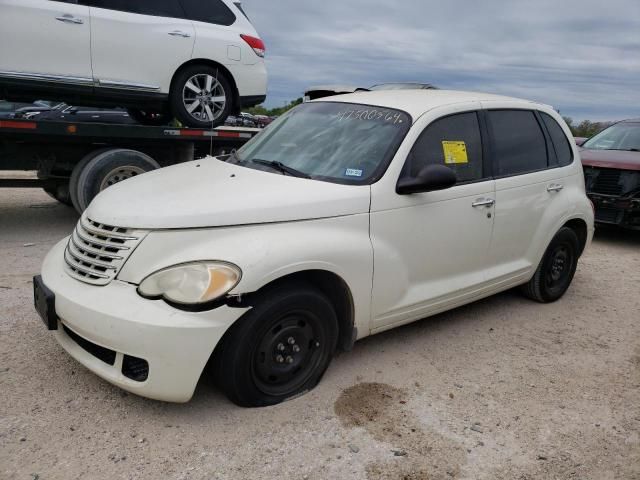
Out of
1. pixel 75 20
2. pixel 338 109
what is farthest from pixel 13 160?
pixel 338 109

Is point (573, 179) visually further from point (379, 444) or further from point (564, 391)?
point (379, 444)

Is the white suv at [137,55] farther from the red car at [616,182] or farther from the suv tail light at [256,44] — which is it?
the red car at [616,182]

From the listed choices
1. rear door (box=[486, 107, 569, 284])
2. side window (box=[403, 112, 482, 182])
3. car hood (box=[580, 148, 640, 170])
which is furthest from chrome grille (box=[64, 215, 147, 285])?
car hood (box=[580, 148, 640, 170])

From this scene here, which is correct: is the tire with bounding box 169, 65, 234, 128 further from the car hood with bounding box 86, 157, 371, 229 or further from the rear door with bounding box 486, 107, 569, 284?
the rear door with bounding box 486, 107, 569, 284

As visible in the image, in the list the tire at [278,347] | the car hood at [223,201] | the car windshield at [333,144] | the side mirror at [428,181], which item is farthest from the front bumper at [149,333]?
the side mirror at [428,181]

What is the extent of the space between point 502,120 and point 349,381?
7.57 ft

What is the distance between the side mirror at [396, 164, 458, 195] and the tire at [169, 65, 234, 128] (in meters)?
4.41

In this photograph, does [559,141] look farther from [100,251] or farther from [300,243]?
[100,251]

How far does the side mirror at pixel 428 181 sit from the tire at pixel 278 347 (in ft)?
2.77

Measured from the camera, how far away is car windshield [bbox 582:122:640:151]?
27.8 feet

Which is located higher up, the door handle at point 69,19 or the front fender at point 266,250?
the door handle at point 69,19

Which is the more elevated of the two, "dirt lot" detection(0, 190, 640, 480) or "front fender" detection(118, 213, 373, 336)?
"front fender" detection(118, 213, 373, 336)

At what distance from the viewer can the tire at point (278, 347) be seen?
288 centimetres

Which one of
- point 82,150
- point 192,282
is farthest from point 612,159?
point 192,282
